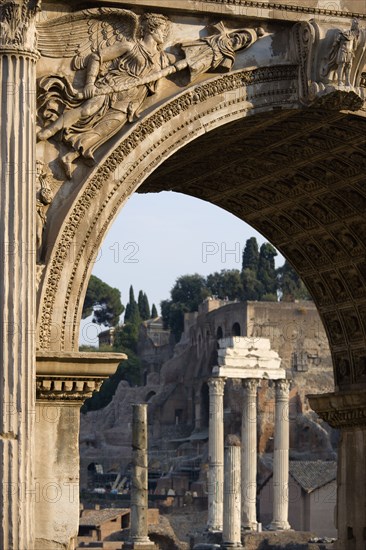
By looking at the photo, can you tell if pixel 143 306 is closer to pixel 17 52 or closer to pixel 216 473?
pixel 216 473

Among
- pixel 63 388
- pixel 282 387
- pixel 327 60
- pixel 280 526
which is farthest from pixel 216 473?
pixel 63 388

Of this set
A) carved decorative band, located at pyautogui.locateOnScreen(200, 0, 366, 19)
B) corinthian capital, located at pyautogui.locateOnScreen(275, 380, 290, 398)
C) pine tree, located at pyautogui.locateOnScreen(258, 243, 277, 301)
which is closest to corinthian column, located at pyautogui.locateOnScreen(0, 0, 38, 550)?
Result: carved decorative band, located at pyautogui.locateOnScreen(200, 0, 366, 19)

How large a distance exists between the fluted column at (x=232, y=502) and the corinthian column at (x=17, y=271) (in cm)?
5195

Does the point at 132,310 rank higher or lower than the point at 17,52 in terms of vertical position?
higher

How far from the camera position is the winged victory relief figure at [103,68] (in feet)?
42.2

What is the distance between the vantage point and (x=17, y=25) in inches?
491

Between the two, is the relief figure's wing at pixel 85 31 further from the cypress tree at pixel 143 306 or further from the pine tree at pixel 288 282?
the cypress tree at pixel 143 306

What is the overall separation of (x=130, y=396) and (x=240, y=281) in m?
20.0

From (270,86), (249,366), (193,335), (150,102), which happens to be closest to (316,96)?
(270,86)

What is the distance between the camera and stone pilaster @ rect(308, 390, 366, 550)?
16.6 metres

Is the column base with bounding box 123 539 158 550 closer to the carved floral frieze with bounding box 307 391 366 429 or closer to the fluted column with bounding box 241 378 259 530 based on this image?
the fluted column with bounding box 241 378 259 530

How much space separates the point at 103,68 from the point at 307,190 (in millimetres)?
3696

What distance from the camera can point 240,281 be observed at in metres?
126

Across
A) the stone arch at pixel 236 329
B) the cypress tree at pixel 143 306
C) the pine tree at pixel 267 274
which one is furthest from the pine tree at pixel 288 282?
the stone arch at pixel 236 329
